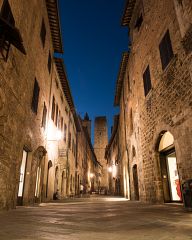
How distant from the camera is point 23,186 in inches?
336

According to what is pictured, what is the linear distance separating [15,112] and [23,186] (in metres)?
3.72

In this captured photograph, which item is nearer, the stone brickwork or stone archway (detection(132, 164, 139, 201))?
the stone brickwork

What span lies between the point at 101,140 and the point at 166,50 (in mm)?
46070

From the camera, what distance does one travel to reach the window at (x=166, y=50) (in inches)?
299

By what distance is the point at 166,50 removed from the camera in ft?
26.0

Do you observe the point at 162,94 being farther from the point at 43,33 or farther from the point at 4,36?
the point at 43,33

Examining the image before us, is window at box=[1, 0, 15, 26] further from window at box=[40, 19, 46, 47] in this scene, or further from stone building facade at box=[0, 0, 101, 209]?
window at box=[40, 19, 46, 47]

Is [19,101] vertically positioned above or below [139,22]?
below

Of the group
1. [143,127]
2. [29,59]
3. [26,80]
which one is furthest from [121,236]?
[143,127]

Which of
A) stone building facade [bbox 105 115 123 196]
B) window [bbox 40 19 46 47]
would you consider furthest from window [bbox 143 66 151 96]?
stone building facade [bbox 105 115 123 196]

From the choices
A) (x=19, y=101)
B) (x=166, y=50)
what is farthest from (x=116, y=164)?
(x=19, y=101)

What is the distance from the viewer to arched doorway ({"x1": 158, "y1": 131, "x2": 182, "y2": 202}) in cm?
809

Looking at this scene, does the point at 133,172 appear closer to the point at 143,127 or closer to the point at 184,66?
the point at 143,127

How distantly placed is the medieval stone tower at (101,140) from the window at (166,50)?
45.7 m
